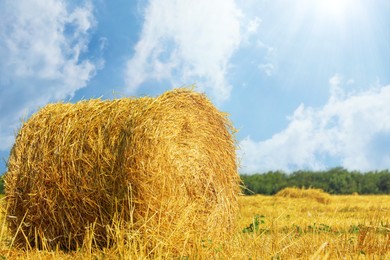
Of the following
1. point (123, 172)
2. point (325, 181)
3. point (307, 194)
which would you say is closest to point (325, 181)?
point (325, 181)

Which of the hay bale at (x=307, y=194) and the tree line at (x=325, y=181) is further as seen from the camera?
the tree line at (x=325, y=181)

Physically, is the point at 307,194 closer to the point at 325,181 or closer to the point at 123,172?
the point at 325,181

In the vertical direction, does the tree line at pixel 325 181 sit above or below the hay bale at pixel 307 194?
above

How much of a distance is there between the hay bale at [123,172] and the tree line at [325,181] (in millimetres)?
Result: 21387

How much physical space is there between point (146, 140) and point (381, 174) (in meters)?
27.8

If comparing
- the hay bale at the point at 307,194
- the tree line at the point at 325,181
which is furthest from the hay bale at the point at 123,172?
the tree line at the point at 325,181

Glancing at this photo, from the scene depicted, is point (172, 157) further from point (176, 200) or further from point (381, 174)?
point (381, 174)

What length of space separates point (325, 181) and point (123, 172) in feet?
83.9

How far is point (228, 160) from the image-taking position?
26.3 feet

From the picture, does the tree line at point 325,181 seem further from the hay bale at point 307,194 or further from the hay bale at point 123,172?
the hay bale at point 123,172

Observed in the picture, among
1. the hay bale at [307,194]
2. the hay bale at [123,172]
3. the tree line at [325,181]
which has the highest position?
the tree line at [325,181]

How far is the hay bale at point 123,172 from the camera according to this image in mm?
6129

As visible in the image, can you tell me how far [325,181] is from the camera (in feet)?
98.4

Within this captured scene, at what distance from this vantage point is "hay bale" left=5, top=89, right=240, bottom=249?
6.13 metres
